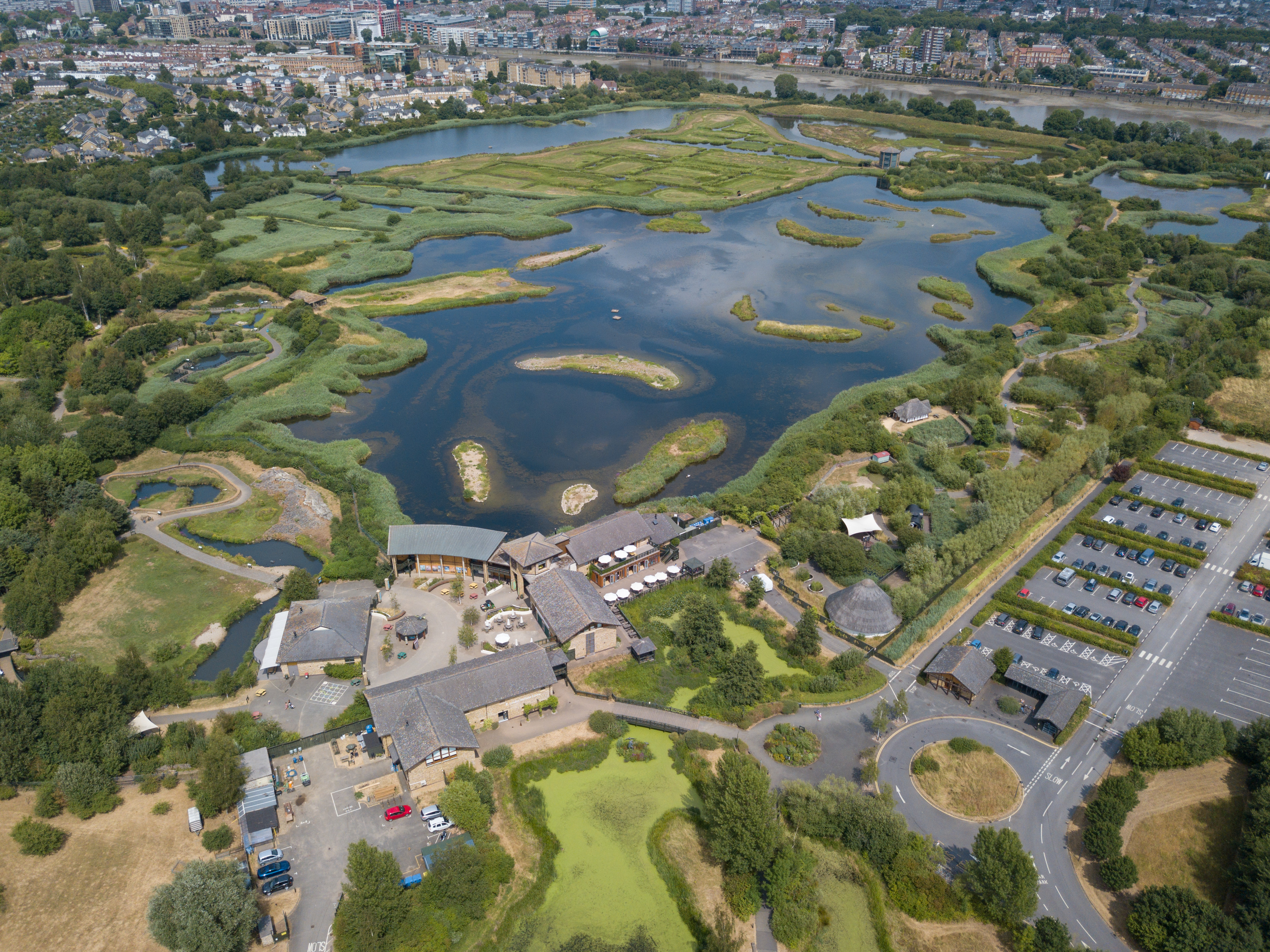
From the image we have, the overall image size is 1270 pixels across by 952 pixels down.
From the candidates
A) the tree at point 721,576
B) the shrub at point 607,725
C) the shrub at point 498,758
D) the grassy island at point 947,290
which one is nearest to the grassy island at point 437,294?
the grassy island at point 947,290

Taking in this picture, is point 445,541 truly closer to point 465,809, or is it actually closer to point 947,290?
point 465,809

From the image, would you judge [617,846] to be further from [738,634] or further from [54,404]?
[54,404]

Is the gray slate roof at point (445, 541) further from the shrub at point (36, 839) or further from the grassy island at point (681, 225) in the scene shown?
the grassy island at point (681, 225)

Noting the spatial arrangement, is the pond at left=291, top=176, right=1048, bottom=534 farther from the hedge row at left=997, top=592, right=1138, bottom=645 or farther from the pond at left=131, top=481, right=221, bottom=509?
the hedge row at left=997, top=592, right=1138, bottom=645

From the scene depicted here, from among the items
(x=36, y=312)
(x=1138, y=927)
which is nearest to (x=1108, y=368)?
(x=1138, y=927)

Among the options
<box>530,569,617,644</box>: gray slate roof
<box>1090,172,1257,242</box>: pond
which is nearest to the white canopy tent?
<box>530,569,617,644</box>: gray slate roof

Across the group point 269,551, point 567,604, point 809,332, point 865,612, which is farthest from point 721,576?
point 809,332
